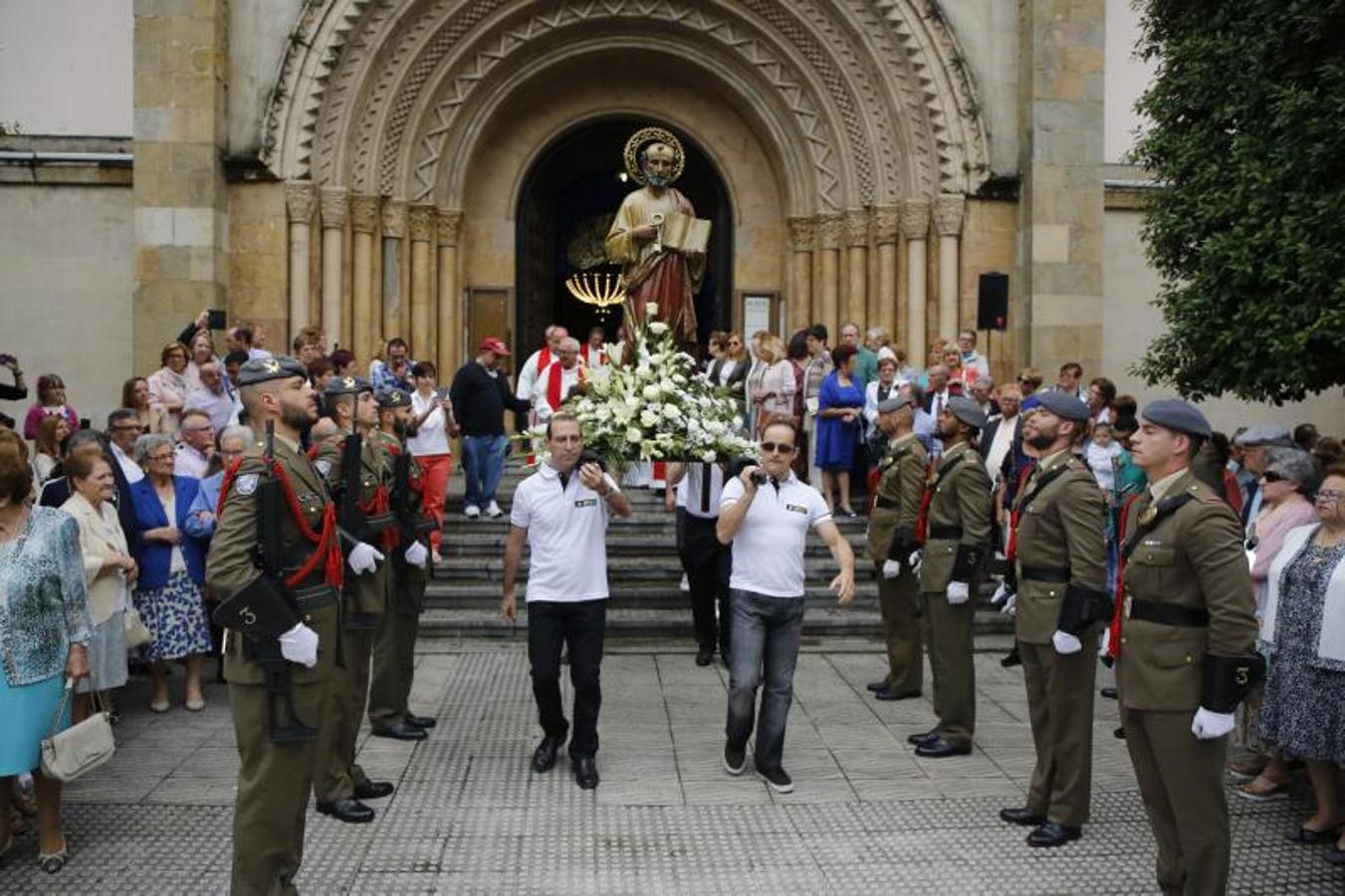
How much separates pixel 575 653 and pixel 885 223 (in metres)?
9.96

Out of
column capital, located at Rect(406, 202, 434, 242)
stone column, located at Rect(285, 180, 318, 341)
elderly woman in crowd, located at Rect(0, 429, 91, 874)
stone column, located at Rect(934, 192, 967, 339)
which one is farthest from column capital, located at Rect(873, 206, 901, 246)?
elderly woman in crowd, located at Rect(0, 429, 91, 874)

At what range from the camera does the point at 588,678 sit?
6711 mm

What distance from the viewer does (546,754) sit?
274 inches

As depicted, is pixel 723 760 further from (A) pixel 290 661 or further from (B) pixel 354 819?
(A) pixel 290 661

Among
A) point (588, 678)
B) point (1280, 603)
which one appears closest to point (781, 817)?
point (588, 678)

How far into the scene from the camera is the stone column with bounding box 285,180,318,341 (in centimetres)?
1434

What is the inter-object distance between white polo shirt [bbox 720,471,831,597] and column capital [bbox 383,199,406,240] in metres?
9.79

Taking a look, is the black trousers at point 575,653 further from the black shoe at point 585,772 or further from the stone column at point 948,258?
the stone column at point 948,258

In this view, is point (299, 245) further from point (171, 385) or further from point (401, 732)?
point (401, 732)

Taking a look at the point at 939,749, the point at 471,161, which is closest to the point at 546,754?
the point at 939,749

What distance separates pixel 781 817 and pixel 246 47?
12.0 meters

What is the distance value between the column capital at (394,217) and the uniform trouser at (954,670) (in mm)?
9970

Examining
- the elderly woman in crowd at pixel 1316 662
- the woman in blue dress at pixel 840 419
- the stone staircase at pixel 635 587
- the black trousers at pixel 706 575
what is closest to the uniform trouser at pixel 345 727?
the black trousers at pixel 706 575

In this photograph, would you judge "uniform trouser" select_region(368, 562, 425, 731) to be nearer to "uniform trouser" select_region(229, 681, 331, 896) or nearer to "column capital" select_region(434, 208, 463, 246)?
"uniform trouser" select_region(229, 681, 331, 896)
